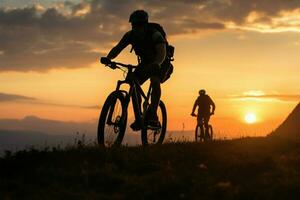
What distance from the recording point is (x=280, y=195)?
28.8ft

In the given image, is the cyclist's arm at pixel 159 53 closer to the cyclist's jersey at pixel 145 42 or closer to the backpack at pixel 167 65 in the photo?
the cyclist's jersey at pixel 145 42

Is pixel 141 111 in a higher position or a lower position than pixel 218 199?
higher

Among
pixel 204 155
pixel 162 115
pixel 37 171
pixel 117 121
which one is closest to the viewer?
pixel 37 171

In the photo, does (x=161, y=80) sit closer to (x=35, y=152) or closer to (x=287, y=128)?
(x=35, y=152)

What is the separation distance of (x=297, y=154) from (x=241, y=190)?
365cm

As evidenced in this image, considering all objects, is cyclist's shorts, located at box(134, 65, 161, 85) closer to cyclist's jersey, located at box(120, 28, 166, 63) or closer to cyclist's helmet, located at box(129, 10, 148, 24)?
cyclist's jersey, located at box(120, 28, 166, 63)

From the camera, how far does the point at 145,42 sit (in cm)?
1361

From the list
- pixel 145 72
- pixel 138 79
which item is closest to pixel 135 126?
pixel 138 79

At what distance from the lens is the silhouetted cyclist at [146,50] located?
13.4m

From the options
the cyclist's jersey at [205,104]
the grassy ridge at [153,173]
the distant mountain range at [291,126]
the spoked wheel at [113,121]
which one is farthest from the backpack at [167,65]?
the cyclist's jersey at [205,104]

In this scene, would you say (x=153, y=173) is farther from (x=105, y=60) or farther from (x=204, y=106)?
(x=204, y=106)

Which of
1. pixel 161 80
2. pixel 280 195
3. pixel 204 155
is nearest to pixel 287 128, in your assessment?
pixel 161 80

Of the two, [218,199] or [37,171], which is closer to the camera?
[218,199]

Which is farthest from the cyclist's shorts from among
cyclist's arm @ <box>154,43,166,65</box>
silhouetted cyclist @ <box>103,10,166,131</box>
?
cyclist's arm @ <box>154,43,166,65</box>
